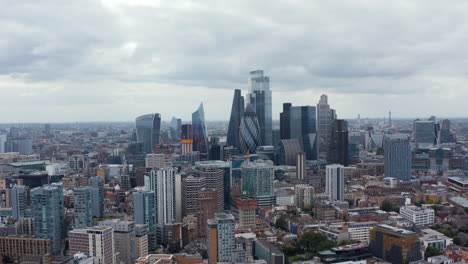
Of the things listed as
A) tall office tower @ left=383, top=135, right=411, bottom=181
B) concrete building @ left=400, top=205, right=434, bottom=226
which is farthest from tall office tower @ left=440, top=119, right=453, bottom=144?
concrete building @ left=400, top=205, right=434, bottom=226

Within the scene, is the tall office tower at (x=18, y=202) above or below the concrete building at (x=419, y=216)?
above

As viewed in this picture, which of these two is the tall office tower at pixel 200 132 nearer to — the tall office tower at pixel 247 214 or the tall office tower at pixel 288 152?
the tall office tower at pixel 288 152

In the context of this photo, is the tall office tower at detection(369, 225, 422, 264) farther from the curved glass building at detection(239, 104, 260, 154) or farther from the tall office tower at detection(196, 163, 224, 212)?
the curved glass building at detection(239, 104, 260, 154)

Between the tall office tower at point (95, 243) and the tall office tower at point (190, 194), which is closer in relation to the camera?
the tall office tower at point (95, 243)

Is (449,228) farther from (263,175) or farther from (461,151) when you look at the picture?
(461,151)

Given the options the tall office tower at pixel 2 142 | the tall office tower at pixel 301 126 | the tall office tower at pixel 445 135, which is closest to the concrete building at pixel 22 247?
the tall office tower at pixel 2 142
